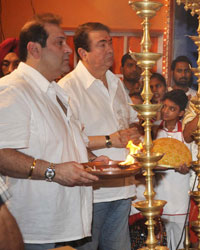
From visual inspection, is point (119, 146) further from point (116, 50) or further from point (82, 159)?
point (116, 50)

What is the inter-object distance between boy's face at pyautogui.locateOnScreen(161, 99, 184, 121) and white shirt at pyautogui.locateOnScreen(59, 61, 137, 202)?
80 cm

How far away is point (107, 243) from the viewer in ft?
10.6

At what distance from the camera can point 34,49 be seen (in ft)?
8.36

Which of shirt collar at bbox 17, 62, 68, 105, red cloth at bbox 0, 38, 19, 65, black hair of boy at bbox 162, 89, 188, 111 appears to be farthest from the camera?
black hair of boy at bbox 162, 89, 188, 111

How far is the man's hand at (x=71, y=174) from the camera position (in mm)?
2171

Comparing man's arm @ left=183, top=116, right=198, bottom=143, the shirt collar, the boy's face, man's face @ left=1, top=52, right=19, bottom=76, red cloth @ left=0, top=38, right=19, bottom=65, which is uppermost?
red cloth @ left=0, top=38, right=19, bottom=65

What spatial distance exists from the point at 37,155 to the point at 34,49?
599mm

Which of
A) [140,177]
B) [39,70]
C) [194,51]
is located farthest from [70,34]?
[39,70]

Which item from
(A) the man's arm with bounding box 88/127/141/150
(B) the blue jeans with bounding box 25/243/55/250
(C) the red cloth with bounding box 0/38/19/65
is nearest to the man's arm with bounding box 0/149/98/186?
(B) the blue jeans with bounding box 25/243/55/250

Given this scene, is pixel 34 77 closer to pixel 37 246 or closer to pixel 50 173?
pixel 50 173

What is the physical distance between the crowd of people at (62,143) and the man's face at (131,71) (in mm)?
1608

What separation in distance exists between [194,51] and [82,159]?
8.24 feet

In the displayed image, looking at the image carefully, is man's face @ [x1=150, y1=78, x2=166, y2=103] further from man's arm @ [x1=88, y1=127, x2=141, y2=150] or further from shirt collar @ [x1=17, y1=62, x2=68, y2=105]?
shirt collar @ [x1=17, y1=62, x2=68, y2=105]

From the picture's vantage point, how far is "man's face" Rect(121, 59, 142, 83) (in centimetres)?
507
